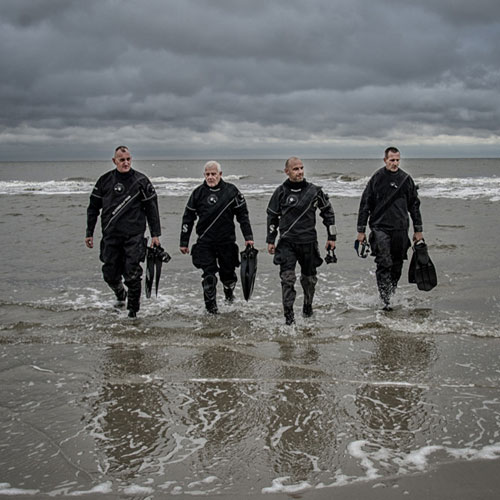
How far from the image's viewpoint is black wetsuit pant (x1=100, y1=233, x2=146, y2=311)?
665cm

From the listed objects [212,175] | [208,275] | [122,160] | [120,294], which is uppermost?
[122,160]

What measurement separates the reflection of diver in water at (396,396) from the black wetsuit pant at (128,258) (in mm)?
3166

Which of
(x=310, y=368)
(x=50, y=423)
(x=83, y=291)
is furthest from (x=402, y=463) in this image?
(x=83, y=291)

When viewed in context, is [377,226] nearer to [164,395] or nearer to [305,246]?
[305,246]

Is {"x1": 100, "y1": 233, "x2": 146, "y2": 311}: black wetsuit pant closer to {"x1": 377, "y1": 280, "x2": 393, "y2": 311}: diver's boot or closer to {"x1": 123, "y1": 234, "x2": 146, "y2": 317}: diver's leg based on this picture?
{"x1": 123, "y1": 234, "x2": 146, "y2": 317}: diver's leg

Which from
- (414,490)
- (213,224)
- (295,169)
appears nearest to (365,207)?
(295,169)

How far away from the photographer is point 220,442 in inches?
135

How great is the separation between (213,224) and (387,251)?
241 centimetres

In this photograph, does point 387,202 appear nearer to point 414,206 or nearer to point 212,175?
point 414,206

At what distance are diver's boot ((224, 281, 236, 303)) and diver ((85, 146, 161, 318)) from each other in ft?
3.99

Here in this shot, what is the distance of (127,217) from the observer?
21.6ft

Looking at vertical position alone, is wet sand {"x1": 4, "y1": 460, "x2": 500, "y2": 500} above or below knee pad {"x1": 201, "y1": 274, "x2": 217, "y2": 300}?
below

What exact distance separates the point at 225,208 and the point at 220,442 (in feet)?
12.6

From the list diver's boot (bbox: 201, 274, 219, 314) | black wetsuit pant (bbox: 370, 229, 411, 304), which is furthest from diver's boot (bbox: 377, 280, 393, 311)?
diver's boot (bbox: 201, 274, 219, 314)
